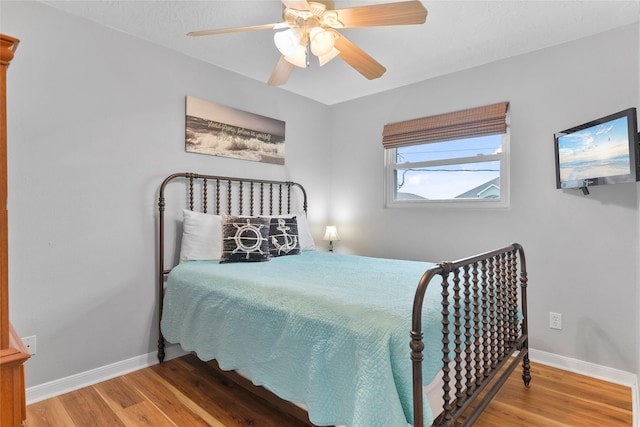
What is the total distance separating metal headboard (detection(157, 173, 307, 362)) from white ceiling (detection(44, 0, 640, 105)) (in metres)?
1.00

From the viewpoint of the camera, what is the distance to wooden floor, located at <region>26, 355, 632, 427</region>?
6.15 ft

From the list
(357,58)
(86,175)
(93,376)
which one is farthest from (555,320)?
(86,175)

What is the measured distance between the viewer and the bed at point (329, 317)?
129cm

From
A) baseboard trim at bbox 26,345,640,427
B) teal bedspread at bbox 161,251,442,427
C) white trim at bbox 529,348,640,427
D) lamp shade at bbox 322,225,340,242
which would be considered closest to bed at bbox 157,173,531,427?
teal bedspread at bbox 161,251,442,427

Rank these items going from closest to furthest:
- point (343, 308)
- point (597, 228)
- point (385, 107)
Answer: point (343, 308)
point (597, 228)
point (385, 107)

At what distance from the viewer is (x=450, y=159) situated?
3.25 m

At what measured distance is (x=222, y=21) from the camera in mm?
2268

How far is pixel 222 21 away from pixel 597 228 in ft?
9.52

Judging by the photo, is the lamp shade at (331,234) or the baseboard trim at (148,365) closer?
the baseboard trim at (148,365)

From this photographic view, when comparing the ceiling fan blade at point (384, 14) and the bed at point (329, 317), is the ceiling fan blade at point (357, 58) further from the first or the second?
the bed at point (329, 317)

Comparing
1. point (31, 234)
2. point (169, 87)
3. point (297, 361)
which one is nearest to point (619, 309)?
point (297, 361)

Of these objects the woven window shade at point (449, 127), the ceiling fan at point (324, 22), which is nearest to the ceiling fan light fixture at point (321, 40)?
the ceiling fan at point (324, 22)

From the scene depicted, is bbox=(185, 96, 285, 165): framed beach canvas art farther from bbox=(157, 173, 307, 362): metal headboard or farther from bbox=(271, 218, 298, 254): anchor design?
bbox=(271, 218, 298, 254): anchor design

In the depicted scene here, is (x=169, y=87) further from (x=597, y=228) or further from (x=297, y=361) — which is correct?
(x=597, y=228)
